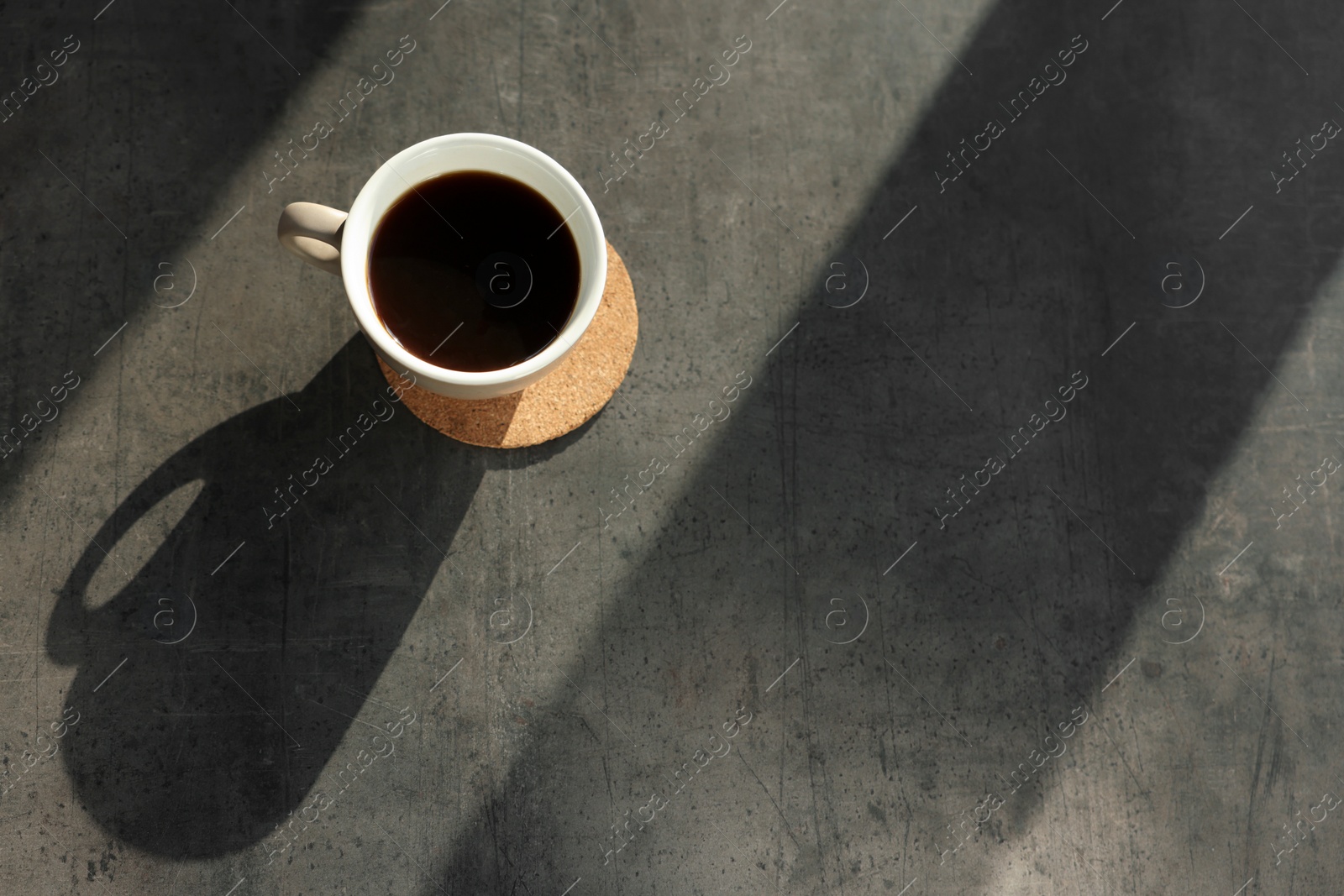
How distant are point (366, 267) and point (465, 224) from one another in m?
0.16

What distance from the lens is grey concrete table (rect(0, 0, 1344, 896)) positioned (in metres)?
1.68

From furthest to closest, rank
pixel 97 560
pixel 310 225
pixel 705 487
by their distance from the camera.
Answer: pixel 705 487
pixel 97 560
pixel 310 225

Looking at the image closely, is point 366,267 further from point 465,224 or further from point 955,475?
point 955,475

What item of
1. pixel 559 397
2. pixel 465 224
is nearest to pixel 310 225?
pixel 465 224

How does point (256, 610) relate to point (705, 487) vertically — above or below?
above

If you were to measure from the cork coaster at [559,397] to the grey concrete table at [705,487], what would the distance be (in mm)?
57

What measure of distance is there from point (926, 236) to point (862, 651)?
3.15 ft

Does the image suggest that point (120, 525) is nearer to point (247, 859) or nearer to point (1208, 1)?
point (247, 859)

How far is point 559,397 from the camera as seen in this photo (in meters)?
1.71

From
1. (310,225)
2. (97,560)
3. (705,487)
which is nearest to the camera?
(310,225)

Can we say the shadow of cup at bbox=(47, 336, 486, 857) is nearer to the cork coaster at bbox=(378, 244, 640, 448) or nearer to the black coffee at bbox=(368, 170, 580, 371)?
the cork coaster at bbox=(378, 244, 640, 448)

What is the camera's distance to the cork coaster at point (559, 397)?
1.67 meters

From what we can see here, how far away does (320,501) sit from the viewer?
5.66 feet

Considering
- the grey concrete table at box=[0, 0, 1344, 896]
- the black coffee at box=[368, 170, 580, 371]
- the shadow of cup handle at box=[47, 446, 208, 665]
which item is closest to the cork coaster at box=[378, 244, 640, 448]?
Result: the grey concrete table at box=[0, 0, 1344, 896]
